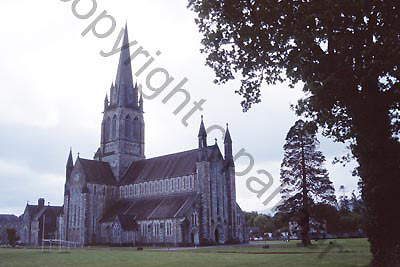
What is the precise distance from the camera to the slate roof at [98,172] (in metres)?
68.5

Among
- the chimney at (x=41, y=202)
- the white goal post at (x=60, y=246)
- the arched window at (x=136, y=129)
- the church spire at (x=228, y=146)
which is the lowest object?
the white goal post at (x=60, y=246)

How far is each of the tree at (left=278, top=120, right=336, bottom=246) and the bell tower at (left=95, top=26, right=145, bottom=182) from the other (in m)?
39.4

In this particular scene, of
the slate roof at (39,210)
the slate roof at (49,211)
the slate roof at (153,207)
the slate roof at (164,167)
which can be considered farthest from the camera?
the slate roof at (39,210)

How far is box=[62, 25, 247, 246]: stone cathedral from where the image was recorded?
55.5 meters

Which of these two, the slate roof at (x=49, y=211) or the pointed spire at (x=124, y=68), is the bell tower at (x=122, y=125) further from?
the slate roof at (x=49, y=211)

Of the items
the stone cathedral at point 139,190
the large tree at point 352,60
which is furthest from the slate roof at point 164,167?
the large tree at point 352,60

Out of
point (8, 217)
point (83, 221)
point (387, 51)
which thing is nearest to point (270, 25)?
point (387, 51)

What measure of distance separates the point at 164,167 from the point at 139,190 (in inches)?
247

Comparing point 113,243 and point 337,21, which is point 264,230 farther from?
point 337,21

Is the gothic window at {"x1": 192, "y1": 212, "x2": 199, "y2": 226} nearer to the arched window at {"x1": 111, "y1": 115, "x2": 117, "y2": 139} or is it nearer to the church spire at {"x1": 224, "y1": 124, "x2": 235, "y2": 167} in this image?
the church spire at {"x1": 224, "y1": 124, "x2": 235, "y2": 167}

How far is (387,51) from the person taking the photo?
45.1ft

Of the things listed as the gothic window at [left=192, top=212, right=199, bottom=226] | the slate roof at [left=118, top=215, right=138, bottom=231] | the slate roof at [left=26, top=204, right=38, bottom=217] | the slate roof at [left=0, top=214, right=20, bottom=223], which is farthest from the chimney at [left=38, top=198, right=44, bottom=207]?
the gothic window at [left=192, top=212, right=199, bottom=226]

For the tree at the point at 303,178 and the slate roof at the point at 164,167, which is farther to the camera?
the slate roof at the point at 164,167

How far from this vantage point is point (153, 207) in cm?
6000
